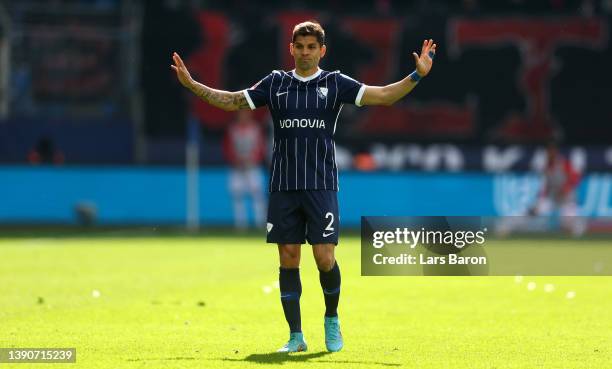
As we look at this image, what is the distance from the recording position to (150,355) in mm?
8961

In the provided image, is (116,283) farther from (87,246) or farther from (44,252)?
(87,246)

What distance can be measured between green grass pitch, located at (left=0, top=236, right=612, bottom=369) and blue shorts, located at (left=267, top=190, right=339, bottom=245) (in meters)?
0.80

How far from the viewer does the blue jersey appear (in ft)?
30.2

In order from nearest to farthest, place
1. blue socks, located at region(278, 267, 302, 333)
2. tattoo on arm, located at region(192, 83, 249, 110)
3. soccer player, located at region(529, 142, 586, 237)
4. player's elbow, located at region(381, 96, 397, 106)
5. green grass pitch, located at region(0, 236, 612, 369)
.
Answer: green grass pitch, located at region(0, 236, 612, 369)
player's elbow, located at region(381, 96, 397, 106)
blue socks, located at region(278, 267, 302, 333)
tattoo on arm, located at region(192, 83, 249, 110)
soccer player, located at region(529, 142, 586, 237)

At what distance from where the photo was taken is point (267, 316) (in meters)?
11.7

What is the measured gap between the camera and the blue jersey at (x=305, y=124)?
9211 mm

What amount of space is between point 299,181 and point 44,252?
11971 millimetres

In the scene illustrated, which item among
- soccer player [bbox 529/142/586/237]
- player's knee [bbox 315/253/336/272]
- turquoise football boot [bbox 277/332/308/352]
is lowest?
soccer player [bbox 529/142/586/237]

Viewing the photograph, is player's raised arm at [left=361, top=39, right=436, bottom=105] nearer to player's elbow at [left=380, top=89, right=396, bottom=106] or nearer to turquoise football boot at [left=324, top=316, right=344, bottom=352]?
player's elbow at [left=380, top=89, right=396, bottom=106]

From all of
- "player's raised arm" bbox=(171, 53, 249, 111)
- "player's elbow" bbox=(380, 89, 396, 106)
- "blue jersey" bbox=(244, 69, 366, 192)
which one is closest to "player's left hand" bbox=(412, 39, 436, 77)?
"player's elbow" bbox=(380, 89, 396, 106)

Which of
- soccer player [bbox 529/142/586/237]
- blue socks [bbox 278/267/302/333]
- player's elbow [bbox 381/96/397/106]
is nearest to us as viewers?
player's elbow [bbox 381/96/397/106]

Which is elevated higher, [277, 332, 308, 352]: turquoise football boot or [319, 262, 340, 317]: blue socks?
[319, 262, 340, 317]: blue socks

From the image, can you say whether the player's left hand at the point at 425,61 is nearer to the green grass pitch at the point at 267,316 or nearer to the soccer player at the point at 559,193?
the green grass pitch at the point at 267,316

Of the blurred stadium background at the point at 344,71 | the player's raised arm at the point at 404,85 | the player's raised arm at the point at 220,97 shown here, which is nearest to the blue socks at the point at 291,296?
the player's raised arm at the point at 220,97
